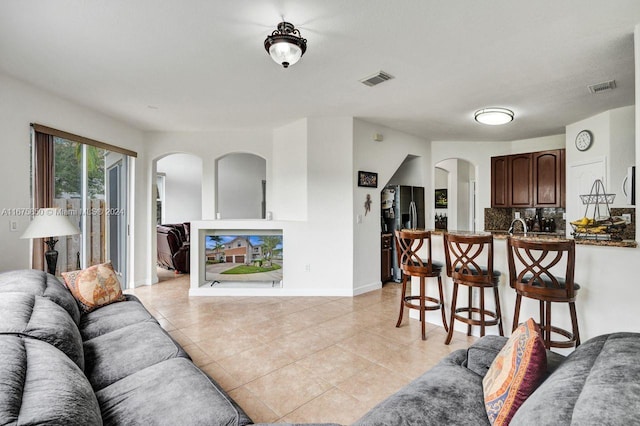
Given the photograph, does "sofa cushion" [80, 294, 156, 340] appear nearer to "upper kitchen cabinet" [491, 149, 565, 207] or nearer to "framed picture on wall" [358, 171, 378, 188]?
"framed picture on wall" [358, 171, 378, 188]

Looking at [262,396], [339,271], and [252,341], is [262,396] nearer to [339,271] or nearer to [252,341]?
[252,341]

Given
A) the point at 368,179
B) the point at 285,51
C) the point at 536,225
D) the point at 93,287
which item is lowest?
the point at 93,287

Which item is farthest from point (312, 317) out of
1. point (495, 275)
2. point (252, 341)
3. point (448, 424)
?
point (448, 424)

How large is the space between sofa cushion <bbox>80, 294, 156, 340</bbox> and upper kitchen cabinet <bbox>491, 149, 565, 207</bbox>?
5.95 m

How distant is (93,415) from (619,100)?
5596mm

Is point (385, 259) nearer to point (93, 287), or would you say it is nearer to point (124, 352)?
point (93, 287)

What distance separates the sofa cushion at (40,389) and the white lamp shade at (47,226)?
6.46 ft

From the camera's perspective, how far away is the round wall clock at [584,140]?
4.41 meters

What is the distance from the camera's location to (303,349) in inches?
113

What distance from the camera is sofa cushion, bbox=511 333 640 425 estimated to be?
2.39 ft

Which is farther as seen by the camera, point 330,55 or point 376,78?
point 376,78

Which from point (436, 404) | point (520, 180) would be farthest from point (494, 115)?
point (436, 404)

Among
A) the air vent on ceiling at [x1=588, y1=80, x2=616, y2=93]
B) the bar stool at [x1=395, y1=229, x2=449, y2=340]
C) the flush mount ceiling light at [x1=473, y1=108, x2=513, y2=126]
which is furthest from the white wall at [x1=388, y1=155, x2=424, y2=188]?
the bar stool at [x1=395, y1=229, x2=449, y2=340]

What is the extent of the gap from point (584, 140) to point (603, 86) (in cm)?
144
